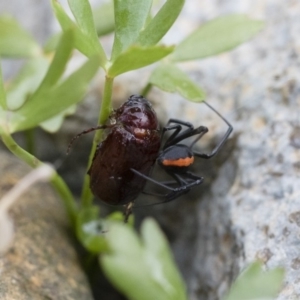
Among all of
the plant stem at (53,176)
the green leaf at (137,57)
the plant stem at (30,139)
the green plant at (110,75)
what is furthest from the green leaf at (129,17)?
the plant stem at (30,139)

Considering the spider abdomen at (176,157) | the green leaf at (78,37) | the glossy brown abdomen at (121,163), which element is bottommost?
the spider abdomen at (176,157)

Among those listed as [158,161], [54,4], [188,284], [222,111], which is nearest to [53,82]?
[54,4]

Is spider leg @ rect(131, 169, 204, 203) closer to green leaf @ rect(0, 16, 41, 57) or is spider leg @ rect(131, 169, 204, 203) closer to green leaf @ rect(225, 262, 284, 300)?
green leaf @ rect(225, 262, 284, 300)

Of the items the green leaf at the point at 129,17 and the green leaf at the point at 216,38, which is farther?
the green leaf at the point at 216,38

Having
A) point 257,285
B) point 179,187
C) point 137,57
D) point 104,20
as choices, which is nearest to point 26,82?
point 104,20

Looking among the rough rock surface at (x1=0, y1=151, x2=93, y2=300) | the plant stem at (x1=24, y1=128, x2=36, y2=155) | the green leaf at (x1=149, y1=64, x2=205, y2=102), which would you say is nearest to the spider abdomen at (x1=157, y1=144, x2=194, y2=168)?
the green leaf at (x1=149, y1=64, x2=205, y2=102)

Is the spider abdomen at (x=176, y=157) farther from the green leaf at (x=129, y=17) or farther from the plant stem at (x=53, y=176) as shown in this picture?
the green leaf at (x=129, y=17)
